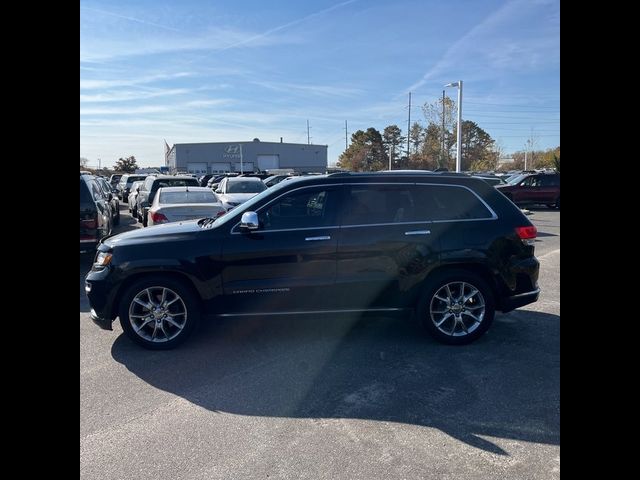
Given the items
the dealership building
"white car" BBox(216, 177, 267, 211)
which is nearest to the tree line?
the dealership building

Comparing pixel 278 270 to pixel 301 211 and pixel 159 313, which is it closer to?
pixel 301 211

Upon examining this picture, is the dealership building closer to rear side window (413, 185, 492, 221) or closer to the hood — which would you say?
the hood

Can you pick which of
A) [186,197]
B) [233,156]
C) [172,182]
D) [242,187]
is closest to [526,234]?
[186,197]

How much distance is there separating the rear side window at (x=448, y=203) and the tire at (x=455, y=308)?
633 mm

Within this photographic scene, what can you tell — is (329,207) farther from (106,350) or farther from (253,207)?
(106,350)

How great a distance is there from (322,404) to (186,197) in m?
8.87

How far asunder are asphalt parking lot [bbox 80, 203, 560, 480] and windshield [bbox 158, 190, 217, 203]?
6181 mm

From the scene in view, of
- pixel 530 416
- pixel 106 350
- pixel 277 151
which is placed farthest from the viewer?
pixel 277 151

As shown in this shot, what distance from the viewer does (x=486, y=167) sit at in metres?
65.1

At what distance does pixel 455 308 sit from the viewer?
17.8 feet

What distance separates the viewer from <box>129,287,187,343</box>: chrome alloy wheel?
5234 millimetres
